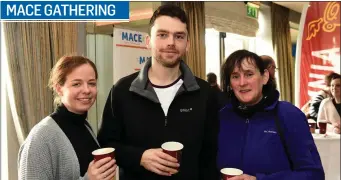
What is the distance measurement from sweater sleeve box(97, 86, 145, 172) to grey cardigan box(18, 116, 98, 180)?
0.20 meters

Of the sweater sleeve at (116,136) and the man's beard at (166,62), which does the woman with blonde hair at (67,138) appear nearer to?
the sweater sleeve at (116,136)

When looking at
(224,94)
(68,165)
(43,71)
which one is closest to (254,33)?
(43,71)

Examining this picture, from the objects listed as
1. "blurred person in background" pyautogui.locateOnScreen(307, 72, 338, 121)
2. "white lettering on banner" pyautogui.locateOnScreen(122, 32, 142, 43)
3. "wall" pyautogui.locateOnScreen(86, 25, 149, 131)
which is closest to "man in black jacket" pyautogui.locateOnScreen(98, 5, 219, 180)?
"white lettering on banner" pyautogui.locateOnScreen(122, 32, 142, 43)

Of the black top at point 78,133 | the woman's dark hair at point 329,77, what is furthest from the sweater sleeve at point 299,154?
the woman's dark hair at point 329,77

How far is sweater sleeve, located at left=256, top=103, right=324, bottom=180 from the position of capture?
1.42 meters

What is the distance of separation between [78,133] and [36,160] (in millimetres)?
254

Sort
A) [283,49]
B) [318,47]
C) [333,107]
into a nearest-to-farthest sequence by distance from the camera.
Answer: [333,107], [318,47], [283,49]

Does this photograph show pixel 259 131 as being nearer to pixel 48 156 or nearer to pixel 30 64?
pixel 48 156

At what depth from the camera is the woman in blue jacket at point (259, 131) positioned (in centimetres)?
144

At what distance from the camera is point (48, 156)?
4.25 feet

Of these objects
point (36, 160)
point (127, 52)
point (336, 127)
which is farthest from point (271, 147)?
point (336, 127)

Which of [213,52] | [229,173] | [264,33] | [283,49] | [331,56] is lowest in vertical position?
[229,173]

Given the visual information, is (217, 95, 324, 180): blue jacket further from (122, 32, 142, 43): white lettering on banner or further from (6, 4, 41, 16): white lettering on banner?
(6, 4, 41, 16): white lettering on banner

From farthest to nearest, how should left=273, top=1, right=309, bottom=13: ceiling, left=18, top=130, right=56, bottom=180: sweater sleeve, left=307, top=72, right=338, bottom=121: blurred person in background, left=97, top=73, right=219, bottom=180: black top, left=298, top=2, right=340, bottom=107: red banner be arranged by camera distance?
left=273, top=1, right=309, bottom=13: ceiling < left=298, top=2, right=340, bottom=107: red banner < left=307, top=72, right=338, bottom=121: blurred person in background < left=97, top=73, right=219, bottom=180: black top < left=18, top=130, right=56, bottom=180: sweater sleeve
